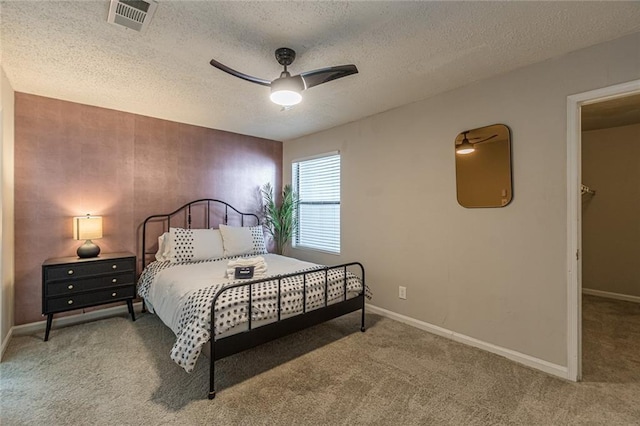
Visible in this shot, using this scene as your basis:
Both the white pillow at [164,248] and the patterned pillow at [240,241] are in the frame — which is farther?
the patterned pillow at [240,241]

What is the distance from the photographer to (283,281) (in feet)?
8.46

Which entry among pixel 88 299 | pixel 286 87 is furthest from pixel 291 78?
pixel 88 299

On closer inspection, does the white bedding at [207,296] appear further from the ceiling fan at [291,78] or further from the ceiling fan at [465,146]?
the ceiling fan at [465,146]

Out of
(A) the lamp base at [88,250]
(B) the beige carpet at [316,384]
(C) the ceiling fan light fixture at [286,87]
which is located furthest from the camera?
(A) the lamp base at [88,250]

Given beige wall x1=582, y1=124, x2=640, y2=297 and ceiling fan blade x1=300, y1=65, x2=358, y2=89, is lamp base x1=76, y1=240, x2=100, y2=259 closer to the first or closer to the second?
ceiling fan blade x1=300, y1=65, x2=358, y2=89

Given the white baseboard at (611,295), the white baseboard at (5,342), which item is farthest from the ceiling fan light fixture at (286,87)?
the white baseboard at (611,295)

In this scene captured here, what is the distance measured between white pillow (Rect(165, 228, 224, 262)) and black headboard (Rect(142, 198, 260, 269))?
1.27 ft

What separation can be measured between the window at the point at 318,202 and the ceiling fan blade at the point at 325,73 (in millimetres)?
2069

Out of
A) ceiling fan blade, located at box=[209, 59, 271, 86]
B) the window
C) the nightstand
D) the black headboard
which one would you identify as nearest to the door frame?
ceiling fan blade, located at box=[209, 59, 271, 86]

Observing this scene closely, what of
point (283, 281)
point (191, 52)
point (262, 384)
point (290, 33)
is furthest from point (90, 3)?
point (262, 384)

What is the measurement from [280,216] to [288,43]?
2.96 m

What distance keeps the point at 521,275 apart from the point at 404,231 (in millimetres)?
1169

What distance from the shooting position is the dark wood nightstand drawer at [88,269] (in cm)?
286

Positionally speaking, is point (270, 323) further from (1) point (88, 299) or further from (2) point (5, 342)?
(2) point (5, 342)
